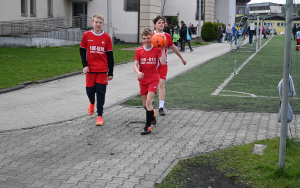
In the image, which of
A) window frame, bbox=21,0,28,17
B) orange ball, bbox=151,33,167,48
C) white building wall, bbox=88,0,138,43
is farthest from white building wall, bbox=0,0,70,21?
orange ball, bbox=151,33,167,48

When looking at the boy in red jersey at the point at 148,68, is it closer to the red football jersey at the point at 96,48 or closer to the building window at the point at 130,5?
the red football jersey at the point at 96,48

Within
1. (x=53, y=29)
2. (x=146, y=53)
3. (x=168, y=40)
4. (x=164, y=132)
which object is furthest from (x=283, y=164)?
(x=53, y=29)

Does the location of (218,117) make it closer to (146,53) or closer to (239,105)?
(239,105)

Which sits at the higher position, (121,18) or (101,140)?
(121,18)

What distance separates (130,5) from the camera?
3684cm

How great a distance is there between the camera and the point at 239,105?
1021 centimetres

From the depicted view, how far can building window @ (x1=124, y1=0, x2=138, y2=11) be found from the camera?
121ft

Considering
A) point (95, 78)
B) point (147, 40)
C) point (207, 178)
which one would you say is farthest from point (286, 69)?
point (95, 78)

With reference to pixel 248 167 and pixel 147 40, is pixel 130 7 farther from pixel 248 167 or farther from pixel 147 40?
pixel 248 167

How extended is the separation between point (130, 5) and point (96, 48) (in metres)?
29.4

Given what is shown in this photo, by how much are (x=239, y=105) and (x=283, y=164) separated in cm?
496

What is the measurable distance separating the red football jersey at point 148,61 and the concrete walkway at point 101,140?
955 millimetres

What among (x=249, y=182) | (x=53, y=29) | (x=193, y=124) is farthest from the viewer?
(x=53, y=29)

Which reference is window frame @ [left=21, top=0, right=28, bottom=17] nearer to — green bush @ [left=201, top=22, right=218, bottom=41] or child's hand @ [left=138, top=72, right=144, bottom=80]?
green bush @ [left=201, top=22, right=218, bottom=41]
